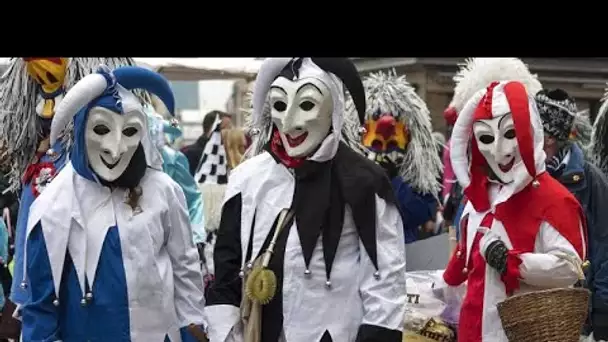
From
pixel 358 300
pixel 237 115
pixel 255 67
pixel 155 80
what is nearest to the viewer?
pixel 358 300

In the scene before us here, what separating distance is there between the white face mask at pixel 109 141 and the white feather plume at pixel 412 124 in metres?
3.32

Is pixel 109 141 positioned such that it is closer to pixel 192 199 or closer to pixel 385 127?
pixel 192 199

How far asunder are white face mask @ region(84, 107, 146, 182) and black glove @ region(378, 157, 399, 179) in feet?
10.6

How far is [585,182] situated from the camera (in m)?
5.44

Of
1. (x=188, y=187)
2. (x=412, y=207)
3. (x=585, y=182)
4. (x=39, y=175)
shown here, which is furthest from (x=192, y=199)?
A: (x=585, y=182)

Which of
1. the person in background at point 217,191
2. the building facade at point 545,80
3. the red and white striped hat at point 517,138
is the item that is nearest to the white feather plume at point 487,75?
the person in background at point 217,191

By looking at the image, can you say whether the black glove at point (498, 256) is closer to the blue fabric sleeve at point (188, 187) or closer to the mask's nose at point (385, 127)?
the blue fabric sleeve at point (188, 187)

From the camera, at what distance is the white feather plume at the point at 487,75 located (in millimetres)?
6742

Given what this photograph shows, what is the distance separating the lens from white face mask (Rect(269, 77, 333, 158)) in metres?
4.14

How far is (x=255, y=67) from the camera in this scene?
10359mm
